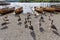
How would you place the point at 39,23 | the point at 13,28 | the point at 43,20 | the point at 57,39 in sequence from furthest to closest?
1. the point at 43,20
2. the point at 39,23
3. the point at 13,28
4. the point at 57,39

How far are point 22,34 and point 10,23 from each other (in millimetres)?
852

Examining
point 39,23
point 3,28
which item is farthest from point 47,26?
point 3,28

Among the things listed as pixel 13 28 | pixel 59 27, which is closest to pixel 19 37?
pixel 13 28

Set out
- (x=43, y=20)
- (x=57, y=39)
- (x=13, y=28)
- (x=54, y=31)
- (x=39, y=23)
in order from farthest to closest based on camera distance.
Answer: (x=43, y=20) < (x=39, y=23) < (x=13, y=28) < (x=54, y=31) < (x=57, y=39)

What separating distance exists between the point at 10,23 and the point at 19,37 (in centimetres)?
98

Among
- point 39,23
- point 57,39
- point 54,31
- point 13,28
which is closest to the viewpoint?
point 57,39

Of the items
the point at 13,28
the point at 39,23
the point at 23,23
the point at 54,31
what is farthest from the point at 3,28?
the point at 54,31

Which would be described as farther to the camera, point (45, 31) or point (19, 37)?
point (45, 31)

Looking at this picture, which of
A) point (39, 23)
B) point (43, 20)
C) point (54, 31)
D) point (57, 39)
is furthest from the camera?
point (43, 20)

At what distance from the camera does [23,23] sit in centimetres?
404

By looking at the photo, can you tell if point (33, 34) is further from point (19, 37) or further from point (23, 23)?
point (23, 23)

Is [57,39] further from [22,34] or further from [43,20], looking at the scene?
[43,20]

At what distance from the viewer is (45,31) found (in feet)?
11.6

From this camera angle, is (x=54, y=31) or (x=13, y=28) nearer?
(x=54, y=31)
